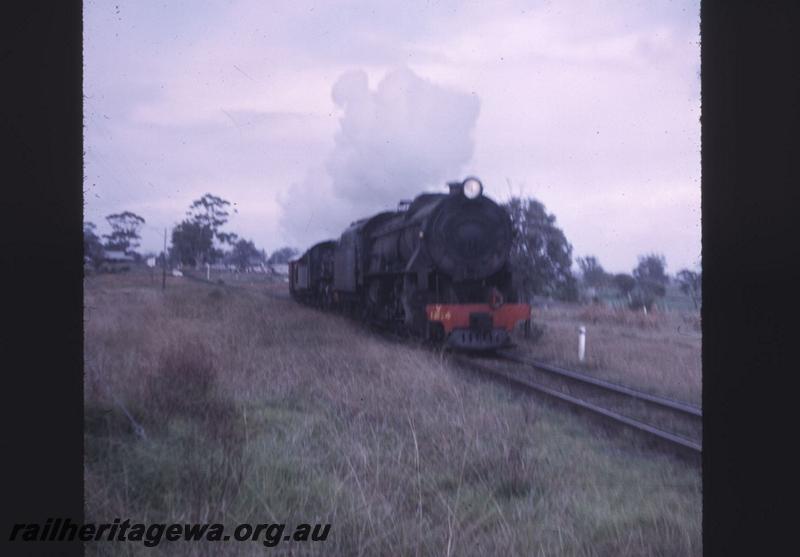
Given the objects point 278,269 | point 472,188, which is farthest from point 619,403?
point 278,269

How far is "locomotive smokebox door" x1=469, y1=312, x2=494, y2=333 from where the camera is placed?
12.6 metres

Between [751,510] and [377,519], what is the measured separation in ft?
8.97

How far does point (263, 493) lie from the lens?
170 inches

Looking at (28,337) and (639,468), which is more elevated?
(28,337)

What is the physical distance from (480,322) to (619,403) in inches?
168

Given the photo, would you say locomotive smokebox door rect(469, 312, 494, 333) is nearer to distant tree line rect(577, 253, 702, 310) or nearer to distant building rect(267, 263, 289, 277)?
distant tree line rect(577, 253, 702, 310)

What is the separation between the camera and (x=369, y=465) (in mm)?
4969

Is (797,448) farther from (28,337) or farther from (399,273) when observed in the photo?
(399,273)

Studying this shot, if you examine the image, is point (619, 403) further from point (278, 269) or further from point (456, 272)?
point (278, 269)

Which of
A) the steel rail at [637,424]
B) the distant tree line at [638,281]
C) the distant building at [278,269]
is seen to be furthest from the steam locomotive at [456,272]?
the distant building at [278,269]

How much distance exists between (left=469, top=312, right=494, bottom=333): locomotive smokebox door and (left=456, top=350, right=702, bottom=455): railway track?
0.88 metres

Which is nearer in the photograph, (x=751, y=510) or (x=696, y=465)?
(x=751, y=510)

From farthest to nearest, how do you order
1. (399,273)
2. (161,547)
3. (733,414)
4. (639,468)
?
1. (399,273)
2. (639,468)
3. (161,547)
4. (733,414)

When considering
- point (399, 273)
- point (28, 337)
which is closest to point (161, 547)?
point (28, 337)
